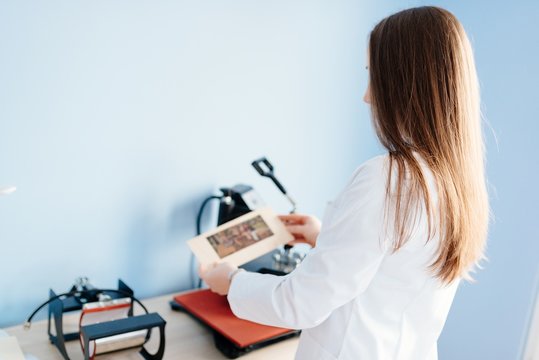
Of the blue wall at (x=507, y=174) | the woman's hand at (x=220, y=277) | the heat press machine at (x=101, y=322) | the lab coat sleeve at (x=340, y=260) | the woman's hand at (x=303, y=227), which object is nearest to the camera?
the lab coat sleeve at (x=340, y=260)

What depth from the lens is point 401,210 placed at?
75cm

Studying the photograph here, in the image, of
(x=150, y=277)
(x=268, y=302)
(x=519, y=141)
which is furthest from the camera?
(x=519, y=141)

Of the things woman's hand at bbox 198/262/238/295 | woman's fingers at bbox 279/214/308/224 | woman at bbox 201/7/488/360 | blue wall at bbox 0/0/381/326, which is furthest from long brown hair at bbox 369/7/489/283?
blue wall at bbox 0/0/381/326

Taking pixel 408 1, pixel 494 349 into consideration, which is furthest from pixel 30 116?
pixel 494 349

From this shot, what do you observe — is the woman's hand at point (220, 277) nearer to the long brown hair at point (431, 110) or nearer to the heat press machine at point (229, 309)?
the heat press machine at point (229, 309)

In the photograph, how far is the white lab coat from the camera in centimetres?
77

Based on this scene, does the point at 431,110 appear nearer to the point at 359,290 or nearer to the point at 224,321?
the point at 359,290

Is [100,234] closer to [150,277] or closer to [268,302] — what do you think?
[150,277]

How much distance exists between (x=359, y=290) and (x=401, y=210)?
0.16 meters

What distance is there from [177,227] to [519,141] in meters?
1.12

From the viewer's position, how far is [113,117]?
1124 millimetres

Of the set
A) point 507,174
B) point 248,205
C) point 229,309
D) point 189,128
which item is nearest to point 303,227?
point 248,205

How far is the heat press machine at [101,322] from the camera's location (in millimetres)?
874

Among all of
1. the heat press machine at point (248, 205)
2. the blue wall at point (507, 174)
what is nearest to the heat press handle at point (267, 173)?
the heat press machine at point (248, 205)
